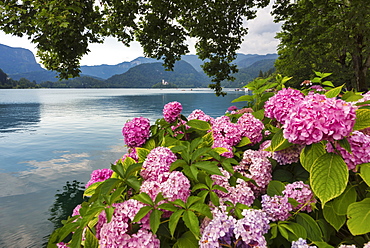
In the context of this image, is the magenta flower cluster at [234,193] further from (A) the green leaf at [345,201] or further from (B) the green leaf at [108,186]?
(B) the green leaf at [108,186]

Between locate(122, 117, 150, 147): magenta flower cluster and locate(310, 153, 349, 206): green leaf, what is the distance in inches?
65.5

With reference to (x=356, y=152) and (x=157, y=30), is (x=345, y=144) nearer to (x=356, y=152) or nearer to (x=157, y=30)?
(x=356, y=152)

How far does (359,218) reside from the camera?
123cm

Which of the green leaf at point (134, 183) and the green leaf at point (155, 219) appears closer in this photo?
the green leaf at point (155, 219)

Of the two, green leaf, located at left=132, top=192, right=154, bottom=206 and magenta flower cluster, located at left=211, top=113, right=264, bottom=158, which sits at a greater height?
magenta flower cluster, located at left=211, top=113, right=264, bottom=158

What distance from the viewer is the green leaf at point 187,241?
128 centimetres


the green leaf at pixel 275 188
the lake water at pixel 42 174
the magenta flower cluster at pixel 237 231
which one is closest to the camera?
the magenta flower cluster at pixel 237 231

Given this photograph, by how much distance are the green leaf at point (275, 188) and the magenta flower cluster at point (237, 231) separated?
400 millimetres

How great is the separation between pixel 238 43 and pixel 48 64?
9.62 metres

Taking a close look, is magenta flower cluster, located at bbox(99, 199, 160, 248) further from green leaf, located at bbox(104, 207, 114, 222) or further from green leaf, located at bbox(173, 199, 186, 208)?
green leaf, located at bbox(173, 199, 186, 208)

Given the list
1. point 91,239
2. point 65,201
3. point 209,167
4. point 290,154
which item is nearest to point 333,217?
point 290,154

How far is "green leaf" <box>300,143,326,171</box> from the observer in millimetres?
1341

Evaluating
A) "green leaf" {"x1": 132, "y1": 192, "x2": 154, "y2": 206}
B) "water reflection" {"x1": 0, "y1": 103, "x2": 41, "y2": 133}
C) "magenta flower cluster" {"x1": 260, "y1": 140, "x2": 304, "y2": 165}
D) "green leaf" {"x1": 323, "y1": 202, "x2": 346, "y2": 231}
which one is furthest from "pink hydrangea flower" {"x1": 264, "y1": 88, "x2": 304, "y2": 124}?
"water reflection" {"x1": 0, "y1": 103, "x2": 41, "y2": 133}

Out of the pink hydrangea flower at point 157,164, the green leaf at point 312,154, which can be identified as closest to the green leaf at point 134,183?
the pink hydrangea flower at point 157,164
